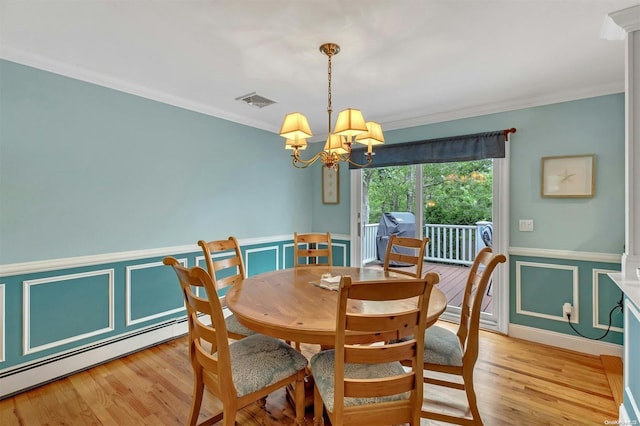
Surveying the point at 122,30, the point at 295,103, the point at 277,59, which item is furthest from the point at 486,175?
the point at 122,30

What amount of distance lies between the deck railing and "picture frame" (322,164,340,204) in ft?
2.04

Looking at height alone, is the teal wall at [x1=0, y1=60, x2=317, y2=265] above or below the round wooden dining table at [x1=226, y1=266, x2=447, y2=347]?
above

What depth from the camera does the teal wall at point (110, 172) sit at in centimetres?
225

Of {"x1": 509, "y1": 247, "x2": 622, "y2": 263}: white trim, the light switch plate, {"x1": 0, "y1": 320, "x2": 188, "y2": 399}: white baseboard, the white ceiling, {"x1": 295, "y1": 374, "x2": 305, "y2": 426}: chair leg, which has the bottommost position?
{"x1": 0, "y1": 320, "x2": 188, "y2": 399}: white baseboard

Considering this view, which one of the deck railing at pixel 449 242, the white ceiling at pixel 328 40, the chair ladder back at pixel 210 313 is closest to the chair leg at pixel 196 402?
the chair ladder back at pixel 210 313

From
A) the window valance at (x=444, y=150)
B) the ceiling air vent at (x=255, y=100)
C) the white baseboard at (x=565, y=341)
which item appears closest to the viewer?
the white baseboard at (x=565, y=341)

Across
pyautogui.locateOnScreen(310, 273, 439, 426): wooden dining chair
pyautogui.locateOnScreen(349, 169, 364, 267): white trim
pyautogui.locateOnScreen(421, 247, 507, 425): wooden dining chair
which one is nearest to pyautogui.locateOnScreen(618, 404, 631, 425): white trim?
pyautogui.locateOnScreen(421, 247, 507, 425): wooden dining chair

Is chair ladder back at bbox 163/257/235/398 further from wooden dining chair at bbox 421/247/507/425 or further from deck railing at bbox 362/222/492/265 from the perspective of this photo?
deck railing at bbox 362/222/492/265

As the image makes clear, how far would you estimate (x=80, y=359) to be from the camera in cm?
252

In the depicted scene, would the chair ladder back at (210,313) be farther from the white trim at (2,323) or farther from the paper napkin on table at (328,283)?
the white trim at (2,323)

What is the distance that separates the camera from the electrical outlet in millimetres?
2896

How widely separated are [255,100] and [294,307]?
2.27 meters

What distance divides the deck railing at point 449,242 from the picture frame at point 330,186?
0.62 metres

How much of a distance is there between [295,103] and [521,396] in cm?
312
